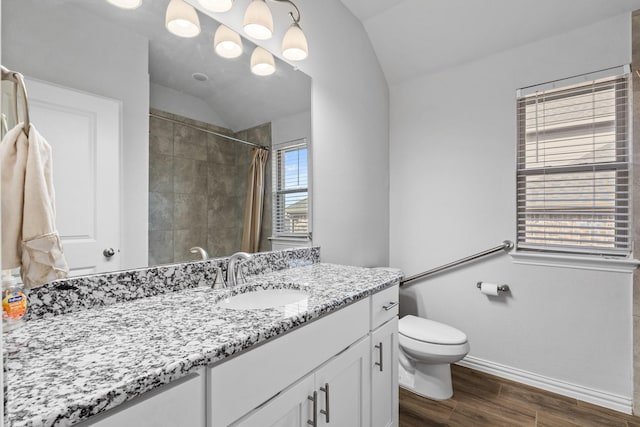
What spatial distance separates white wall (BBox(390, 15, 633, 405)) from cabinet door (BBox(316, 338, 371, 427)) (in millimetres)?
1387

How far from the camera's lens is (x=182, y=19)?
4.02 feet

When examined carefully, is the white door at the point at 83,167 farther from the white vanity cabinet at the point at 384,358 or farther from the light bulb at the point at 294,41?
the white vanity cabinet at the point at 384,358

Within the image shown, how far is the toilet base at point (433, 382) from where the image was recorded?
1.90 metres

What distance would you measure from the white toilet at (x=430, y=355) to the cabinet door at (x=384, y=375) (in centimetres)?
47

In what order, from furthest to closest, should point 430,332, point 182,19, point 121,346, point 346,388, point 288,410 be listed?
point 430,332
point 182,19
point 346,388
point 288,410
point 121,346

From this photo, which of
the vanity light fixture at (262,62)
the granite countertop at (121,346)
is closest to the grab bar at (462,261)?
the granite countertop at (121,346)

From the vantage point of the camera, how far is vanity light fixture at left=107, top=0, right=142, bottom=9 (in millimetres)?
1061

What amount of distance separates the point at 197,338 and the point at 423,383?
1721 mm

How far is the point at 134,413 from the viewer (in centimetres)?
55

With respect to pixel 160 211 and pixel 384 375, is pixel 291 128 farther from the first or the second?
pixel 384 375

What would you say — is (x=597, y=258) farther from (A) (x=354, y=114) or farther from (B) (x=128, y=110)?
(B) (x=128, y=110)

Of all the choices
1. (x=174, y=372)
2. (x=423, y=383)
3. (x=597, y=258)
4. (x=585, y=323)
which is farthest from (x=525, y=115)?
(x=174, y=372)

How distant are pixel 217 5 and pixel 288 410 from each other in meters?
1.53

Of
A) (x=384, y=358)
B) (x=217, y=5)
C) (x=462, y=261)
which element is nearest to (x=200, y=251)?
(x=384, y=358)
